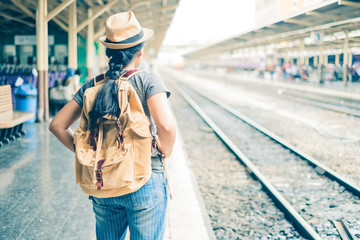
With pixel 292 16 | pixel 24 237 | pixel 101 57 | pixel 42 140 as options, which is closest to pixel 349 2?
pixel 292 16

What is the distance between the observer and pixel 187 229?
149 inches

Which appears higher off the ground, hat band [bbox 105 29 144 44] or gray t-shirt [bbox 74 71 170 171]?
hat band [bbox 105 29 144 44]

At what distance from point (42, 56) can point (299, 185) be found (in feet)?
21.5

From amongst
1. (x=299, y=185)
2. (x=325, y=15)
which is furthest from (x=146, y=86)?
(x=325, y=15)

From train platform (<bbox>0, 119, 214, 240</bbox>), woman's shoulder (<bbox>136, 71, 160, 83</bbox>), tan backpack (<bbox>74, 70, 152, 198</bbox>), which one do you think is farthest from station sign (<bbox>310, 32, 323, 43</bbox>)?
tan backpack (<bbox>74, 70, 152, 198</bbox>)

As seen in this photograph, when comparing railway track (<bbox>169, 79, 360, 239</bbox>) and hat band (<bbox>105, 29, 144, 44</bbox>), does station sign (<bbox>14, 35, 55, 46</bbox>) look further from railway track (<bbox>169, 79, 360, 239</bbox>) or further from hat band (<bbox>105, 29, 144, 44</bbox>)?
hat band (<bbox>105, 29, 144, 44</bbox>)

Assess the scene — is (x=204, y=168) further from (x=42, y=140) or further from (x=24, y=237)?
(x=24, y=237)

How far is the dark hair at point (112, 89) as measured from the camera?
174cm

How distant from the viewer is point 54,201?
419cm

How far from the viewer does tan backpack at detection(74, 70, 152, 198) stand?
1.70 meters

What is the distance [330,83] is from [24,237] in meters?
28.1

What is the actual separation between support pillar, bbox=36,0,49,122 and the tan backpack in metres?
8.05

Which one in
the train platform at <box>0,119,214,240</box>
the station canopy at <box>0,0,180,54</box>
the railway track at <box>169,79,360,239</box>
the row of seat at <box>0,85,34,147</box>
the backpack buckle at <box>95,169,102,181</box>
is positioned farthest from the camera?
the station canopy at <box>0,0,180,54</box>

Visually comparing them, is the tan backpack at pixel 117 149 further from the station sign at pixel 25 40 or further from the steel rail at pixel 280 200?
the station sign at pixel 25 40
